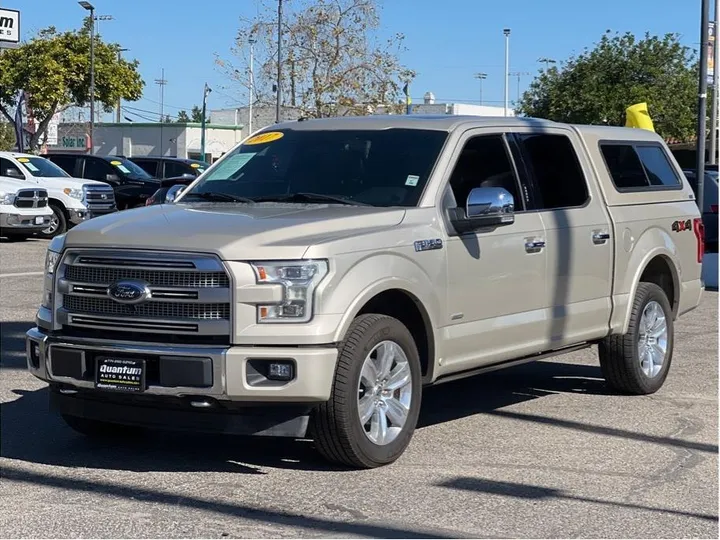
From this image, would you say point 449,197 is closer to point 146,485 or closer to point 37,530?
point 146,485

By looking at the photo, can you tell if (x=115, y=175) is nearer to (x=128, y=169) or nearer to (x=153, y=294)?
(x=128, y=169)

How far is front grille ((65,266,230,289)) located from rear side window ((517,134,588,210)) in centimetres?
275

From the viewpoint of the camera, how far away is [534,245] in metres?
7.82

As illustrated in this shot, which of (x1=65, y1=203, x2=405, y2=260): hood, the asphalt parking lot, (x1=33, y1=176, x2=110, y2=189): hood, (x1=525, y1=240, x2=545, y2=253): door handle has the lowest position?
the asphalt parking lot

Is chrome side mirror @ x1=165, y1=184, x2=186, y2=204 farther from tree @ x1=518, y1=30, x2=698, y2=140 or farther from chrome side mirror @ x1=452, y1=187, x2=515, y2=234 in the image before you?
tree @ x1=518, y1=30, x2=698, y2=140

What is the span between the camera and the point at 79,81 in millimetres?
53688

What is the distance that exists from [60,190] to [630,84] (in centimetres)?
3185

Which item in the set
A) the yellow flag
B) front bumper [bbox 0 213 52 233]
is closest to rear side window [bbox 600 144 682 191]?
the yellow flag

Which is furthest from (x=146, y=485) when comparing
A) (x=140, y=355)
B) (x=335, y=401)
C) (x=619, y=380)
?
(x=619, y=380)

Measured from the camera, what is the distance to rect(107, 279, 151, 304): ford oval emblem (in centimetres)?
630

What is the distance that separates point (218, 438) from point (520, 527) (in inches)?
98.6

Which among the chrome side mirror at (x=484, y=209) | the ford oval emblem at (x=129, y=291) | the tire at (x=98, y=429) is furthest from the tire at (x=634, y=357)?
the ford oval emblem at (x=129, y=291)

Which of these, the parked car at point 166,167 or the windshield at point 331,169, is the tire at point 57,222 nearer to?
the parked car at point 166,167

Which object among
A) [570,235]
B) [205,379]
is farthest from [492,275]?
[205,379]
